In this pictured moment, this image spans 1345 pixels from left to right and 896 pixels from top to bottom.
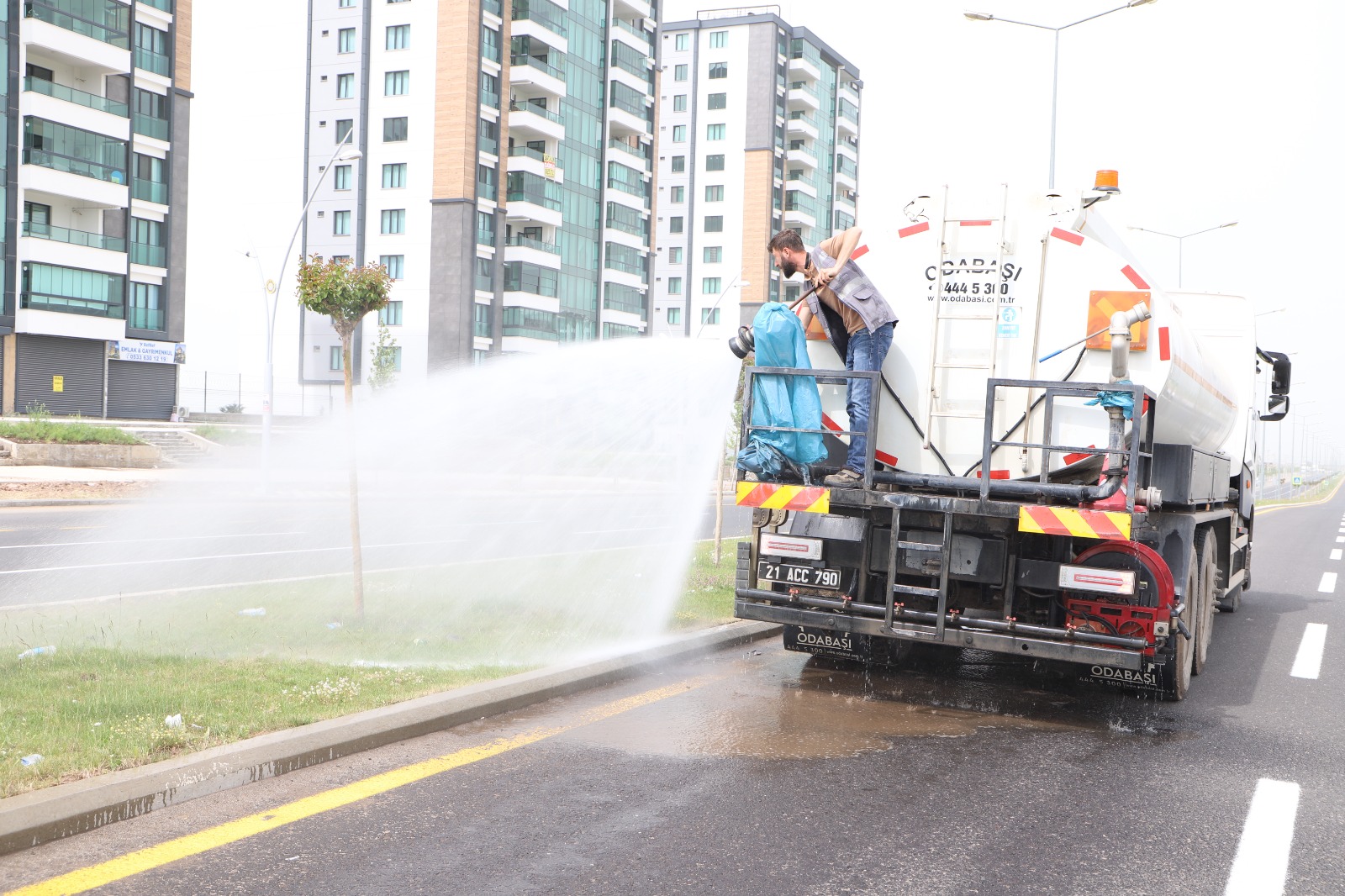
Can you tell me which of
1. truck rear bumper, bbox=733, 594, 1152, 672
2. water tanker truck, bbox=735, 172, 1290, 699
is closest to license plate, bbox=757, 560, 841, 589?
water tanker truck, bbox=735, 172, 1290, 699

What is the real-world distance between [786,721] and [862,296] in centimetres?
253

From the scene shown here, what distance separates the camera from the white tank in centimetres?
655

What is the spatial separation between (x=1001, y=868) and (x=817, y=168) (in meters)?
88.1

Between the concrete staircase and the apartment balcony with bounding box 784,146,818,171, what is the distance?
194 ft

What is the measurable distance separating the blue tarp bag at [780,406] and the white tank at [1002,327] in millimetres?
345

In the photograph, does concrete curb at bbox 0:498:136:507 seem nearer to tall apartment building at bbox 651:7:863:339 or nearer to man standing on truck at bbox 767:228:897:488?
man standing on truck at bbox 767:228:897:488

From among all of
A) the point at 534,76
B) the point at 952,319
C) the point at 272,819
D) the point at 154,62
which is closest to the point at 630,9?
the point at 534,76

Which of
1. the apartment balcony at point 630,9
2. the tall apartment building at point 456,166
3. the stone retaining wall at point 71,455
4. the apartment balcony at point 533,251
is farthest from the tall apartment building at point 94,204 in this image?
the apartment balcony at point 630,9

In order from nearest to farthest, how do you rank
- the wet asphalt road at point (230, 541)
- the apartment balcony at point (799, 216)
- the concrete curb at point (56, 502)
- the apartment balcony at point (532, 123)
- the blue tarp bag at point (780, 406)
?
the blue tarp bag at point (780, 406)
the wet asphalt road at point (230, 541)
the concrete curb at point (56, 502)
the apartment balcony at point (532, 123)
the apartment balcony at point (799, 216)

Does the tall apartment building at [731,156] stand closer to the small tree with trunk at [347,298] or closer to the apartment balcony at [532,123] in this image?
the apartment balcony at [532,123]

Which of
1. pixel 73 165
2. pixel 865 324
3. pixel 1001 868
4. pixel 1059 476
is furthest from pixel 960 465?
pixel 73 165

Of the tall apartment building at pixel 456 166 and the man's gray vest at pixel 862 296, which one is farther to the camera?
the tall apartment building at pixel 456 166

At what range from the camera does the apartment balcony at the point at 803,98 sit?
278ft

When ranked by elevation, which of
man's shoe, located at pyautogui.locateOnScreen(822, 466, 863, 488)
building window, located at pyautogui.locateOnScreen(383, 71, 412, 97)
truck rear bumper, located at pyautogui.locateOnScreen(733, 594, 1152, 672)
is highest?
building window, located at pyautogui.locateOnScreen(383, 71, 412, 97)
